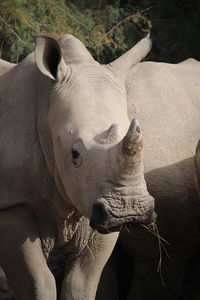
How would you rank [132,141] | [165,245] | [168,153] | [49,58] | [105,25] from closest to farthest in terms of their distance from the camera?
[132,141] → [49,58] → [168,153] → [165,245] → [105,25]

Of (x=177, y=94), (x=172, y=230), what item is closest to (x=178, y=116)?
(x=177, y=94)

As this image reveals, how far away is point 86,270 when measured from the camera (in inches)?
272

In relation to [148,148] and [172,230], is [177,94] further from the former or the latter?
[172,230]

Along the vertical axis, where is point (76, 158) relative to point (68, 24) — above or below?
above

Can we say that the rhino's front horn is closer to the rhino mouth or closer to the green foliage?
the rhino mouth

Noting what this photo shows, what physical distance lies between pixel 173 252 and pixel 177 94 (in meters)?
1.48

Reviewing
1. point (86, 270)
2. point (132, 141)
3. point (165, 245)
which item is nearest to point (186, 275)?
point (165, 245)

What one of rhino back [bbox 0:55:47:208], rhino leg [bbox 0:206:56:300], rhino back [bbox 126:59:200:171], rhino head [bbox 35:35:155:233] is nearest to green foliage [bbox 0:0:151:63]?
rhino back [bbox 126:59:200:171]

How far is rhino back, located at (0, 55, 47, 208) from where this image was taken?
657 centimetres

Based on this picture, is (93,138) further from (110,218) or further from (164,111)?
(164,111)

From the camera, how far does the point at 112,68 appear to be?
6.85 m

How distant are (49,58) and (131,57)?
2.65 ft

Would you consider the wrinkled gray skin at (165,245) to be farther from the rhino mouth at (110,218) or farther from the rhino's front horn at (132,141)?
the rhino's front horn at (132,141)

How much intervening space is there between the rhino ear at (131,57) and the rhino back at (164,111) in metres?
0.65
